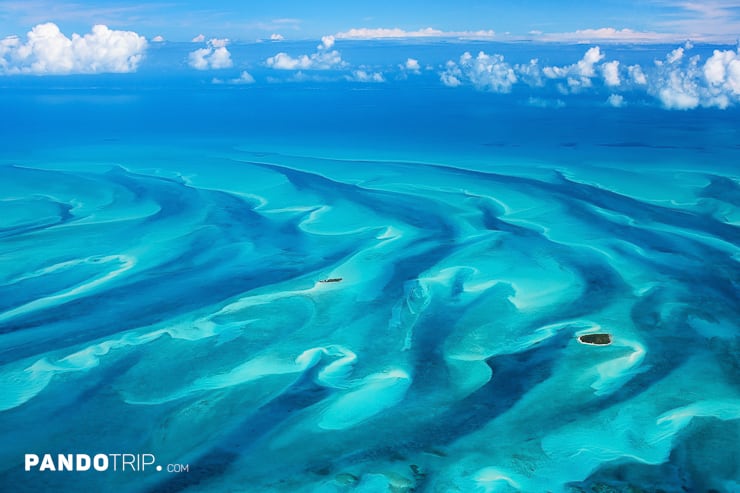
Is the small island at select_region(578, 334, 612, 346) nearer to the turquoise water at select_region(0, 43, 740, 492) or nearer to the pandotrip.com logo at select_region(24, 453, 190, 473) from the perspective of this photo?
the turquoise water at select_region(0, 43, 740, 492)

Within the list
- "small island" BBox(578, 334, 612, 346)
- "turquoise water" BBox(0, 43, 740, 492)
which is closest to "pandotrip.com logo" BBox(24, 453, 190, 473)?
"turquoise water" BBox(0, 43, 740, 492)

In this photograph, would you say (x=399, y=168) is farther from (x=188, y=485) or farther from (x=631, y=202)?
(x=188, y=485)

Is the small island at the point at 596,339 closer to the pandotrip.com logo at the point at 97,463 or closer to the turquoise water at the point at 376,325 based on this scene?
the turquoise water at the point at 376,325

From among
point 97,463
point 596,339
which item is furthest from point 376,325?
point 97,463

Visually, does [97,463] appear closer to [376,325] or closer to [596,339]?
[376,325]

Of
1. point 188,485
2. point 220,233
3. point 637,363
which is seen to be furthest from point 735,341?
point 220,233
